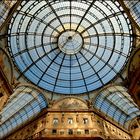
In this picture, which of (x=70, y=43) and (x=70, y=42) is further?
(x=70, y=43)

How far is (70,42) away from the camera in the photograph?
137 feet

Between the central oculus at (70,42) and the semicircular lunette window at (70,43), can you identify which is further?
the central oculus at (70,42)

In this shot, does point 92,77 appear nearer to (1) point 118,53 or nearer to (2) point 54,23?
(1) point 118,53

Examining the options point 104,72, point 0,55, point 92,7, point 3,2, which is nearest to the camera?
point 3,2

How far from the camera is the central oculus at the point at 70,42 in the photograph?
41.1m

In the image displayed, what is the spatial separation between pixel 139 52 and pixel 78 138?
1463 cm

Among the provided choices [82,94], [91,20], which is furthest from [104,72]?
[91,20]

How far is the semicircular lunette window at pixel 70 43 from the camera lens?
37.1 m

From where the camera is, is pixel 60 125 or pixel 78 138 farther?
pixel 60 125

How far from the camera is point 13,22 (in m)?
35.2

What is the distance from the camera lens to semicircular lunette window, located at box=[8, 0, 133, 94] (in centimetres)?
3712

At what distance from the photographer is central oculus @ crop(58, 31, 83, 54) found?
41.1 meters

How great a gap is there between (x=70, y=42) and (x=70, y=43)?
0.19 metres

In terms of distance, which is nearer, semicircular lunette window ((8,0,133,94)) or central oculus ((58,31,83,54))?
semicircular lunette window ((8,0,133,94))
